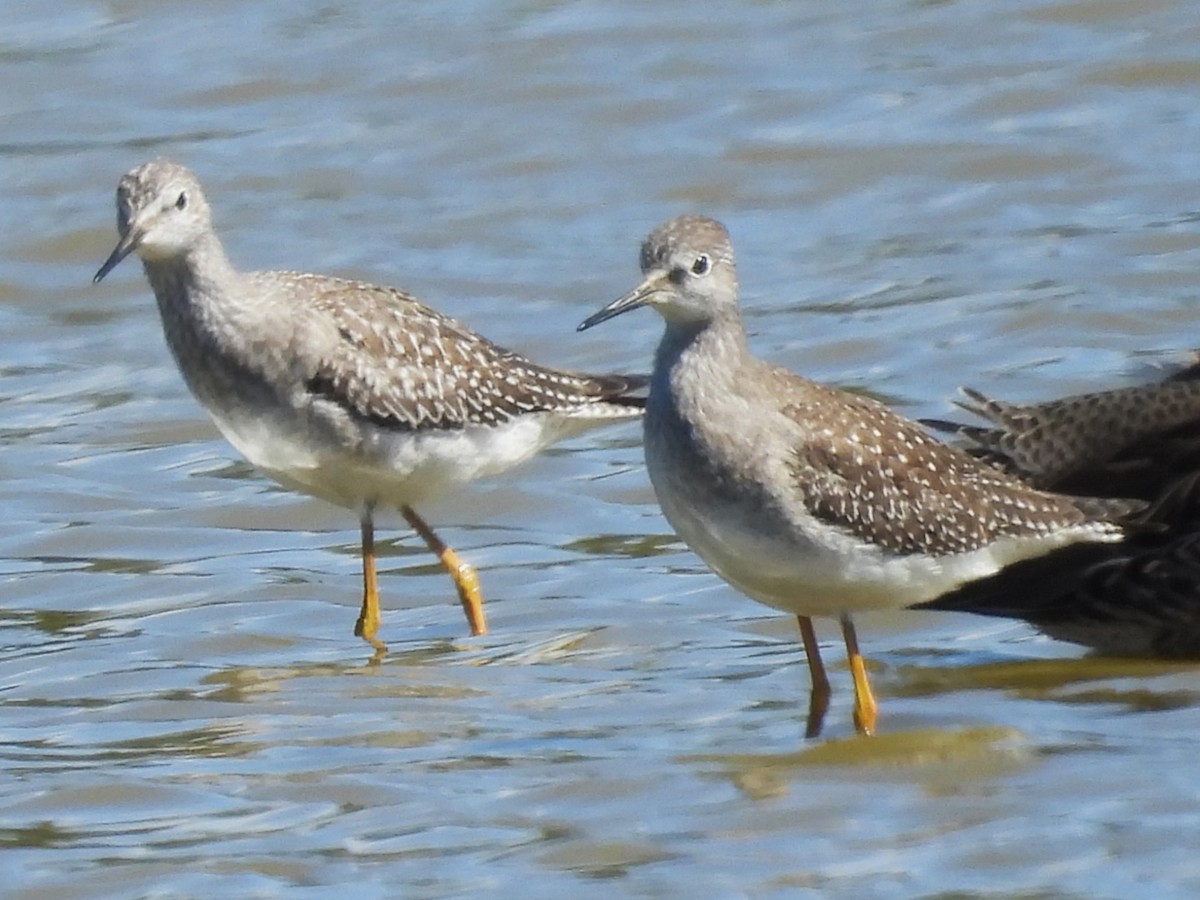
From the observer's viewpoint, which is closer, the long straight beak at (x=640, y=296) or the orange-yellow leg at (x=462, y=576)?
the long straight beak at (x=640, y=296)

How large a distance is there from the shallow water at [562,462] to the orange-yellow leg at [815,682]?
0.07 metres

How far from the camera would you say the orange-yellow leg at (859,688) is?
859 cm

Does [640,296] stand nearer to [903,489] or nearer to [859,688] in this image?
[903,489]

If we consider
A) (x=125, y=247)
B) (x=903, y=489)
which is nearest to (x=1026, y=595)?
(x=903, y=489)

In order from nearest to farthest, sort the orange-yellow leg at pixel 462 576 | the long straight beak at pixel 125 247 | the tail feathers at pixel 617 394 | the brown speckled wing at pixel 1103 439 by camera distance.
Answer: the brown speckled wing at pixel 1103 439
the long straight beak at pixel 125 247
the orange-yellow leg at pixel 462 576
the tail feathers at pixel 617 394

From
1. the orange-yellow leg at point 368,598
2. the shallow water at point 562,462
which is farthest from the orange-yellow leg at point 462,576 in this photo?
the orange-yellow leg at point 368,598

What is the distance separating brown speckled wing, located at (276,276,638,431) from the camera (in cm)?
1055

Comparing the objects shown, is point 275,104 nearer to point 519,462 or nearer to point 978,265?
point 978,265

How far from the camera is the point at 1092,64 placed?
17.9 meters

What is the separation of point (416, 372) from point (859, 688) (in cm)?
280

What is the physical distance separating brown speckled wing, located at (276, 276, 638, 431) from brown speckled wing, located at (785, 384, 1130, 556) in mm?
2212

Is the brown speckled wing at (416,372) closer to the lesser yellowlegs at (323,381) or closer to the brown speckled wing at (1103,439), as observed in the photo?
the lesser yellowlegs at (323,381)

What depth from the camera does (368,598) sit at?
1044 cm

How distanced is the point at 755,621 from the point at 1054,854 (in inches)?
126
